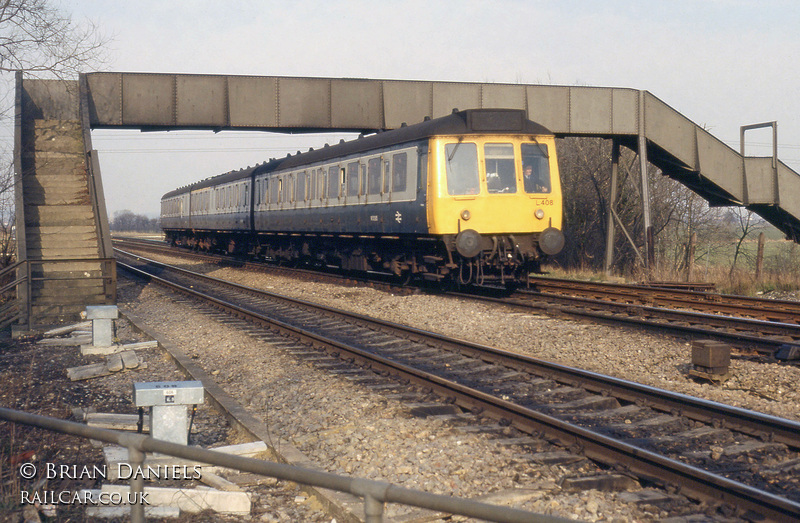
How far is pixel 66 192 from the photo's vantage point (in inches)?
770

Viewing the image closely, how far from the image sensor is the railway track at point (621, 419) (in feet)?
15.1

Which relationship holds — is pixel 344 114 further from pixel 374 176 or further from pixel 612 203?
pixel 612 203

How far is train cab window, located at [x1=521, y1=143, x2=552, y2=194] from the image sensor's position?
48.4ft

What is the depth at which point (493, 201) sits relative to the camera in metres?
14.4

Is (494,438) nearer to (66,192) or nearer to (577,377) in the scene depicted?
(577,377)

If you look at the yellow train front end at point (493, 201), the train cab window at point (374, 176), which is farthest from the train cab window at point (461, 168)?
the train cab window at point (374, 176)

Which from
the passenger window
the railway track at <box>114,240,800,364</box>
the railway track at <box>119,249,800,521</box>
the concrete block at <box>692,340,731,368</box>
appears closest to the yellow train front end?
the railway track at <box>114,240,800,364</box>

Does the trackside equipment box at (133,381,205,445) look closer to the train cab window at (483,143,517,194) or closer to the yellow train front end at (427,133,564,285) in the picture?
the yellow train front end at (427,133,564,285)

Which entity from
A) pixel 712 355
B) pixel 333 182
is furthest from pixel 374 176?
pixel 712 355

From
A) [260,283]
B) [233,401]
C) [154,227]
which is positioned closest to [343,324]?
[233,401]

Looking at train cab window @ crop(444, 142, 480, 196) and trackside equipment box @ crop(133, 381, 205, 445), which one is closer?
trackside equipment box @ crop(133, 381, 205, 445)

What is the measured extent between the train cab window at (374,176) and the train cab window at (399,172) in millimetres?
675

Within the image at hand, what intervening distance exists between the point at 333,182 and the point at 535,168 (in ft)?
20.3

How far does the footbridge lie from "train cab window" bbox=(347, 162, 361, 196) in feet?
13.2
